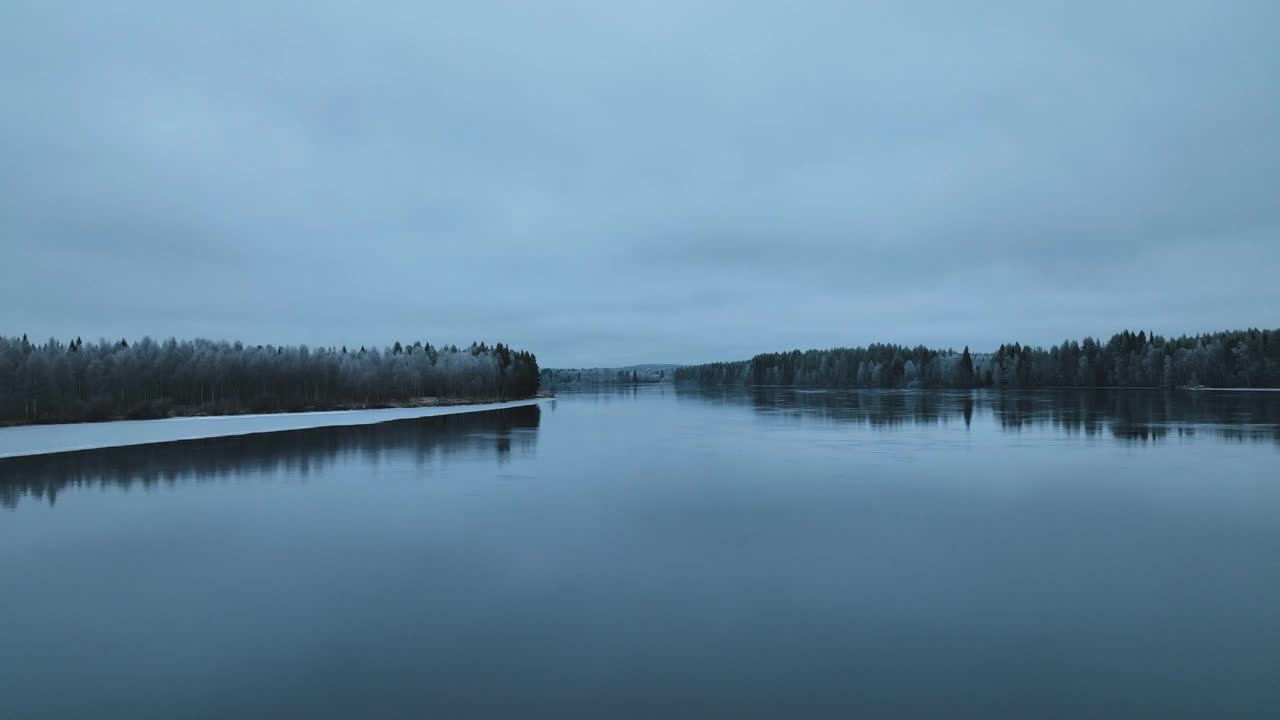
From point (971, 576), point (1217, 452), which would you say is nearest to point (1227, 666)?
point (971, 576)

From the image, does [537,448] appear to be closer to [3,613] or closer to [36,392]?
[3,613]

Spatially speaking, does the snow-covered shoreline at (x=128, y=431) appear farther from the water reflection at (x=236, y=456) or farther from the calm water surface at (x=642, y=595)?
the calm water surface at (x=642, y=595)

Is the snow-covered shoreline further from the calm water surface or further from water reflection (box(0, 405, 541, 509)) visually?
the calm water surface

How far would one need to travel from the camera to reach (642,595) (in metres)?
10.4

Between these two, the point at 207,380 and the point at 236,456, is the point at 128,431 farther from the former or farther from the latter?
the point at 207,380

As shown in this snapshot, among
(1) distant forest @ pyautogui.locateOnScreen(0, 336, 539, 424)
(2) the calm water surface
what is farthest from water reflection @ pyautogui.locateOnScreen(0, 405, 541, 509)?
(1) distant forest @ pyautogui.locateOnScreen(0, 336, 539, 424)

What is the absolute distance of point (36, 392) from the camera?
60531 millimetres

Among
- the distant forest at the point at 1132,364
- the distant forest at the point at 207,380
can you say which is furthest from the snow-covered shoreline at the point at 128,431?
the distant forest at the point at 1132,364

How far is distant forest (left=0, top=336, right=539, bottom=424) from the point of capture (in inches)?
2302

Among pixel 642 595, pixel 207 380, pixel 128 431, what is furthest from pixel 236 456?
pixel 207 380

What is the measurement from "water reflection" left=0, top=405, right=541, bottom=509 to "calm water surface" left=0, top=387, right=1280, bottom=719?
525 mm

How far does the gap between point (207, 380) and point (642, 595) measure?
8910 cm

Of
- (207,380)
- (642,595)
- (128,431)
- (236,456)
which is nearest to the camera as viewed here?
(642,595)

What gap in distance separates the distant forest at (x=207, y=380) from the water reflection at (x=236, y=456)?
2715 centimetres
